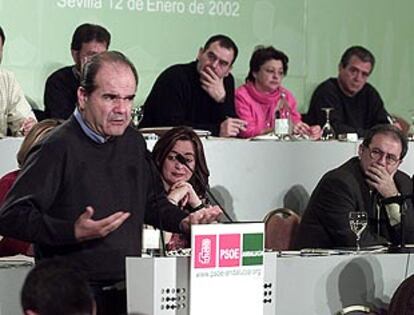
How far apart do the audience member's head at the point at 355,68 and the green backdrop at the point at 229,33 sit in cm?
82

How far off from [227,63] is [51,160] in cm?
341

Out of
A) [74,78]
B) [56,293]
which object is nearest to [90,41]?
[74,78]

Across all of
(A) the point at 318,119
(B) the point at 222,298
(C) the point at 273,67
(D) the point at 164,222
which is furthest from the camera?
(A) the point at 318,119

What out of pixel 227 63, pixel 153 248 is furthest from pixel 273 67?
pixel 153 248

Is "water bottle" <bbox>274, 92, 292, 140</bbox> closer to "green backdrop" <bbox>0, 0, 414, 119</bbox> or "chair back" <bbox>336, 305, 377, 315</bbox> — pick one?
"green backdrop" <bbox>0, 0, 414, 119</bbox>

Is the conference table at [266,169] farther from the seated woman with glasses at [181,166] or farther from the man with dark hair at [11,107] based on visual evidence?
the man with dark hair at [11,107]

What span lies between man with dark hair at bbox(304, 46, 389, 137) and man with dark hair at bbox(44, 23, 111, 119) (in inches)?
69.0

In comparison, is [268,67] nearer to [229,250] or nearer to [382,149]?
[382,149]

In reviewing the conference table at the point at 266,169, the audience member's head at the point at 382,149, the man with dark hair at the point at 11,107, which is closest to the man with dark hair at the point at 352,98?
the conference table at the point at 266,169

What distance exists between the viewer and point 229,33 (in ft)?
27.3

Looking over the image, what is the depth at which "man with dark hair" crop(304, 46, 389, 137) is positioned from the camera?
772 centimetres

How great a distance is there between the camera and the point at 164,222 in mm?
3604

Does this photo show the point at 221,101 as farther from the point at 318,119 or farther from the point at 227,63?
the point at 318,119

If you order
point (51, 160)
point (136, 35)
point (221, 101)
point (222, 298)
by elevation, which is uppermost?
point (136, 35)
